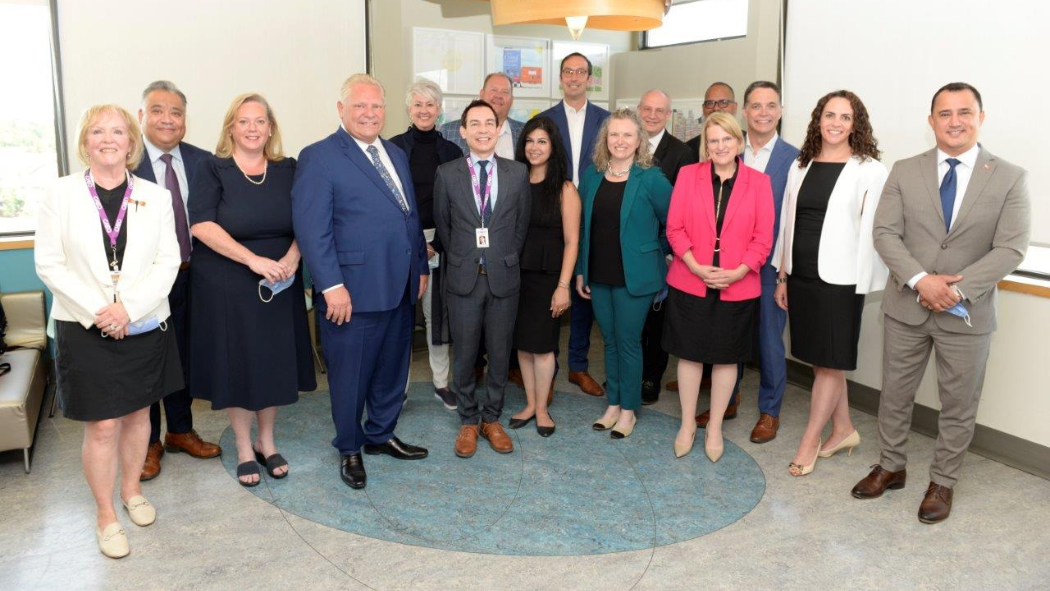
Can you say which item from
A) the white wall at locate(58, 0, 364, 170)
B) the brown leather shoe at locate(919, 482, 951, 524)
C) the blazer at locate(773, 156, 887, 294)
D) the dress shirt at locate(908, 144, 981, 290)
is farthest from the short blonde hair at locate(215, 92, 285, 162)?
the brown leather shoe at locate(919, 482, 951, 524)

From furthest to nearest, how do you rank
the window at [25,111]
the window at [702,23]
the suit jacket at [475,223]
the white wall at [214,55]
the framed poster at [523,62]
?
the framed poster at [523,62] < the window at [702,23] < the white wall at [214,55] < the window at [25,111] < the suit jacket at [475,223]

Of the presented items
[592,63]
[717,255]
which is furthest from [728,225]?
[592,63]

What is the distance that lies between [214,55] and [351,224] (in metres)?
2.37

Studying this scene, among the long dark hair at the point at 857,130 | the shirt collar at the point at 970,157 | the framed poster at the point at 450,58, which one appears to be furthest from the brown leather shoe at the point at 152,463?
the shirt collar at the point at 970,157

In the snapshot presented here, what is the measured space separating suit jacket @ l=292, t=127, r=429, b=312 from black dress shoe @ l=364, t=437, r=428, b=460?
32.6 inches

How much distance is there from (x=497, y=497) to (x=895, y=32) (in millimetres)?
3296

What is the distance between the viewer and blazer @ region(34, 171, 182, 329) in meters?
2.87

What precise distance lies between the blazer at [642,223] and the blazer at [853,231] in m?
0.79

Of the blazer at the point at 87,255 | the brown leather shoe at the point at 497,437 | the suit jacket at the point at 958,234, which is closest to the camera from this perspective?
the blazer at the point at 87,255

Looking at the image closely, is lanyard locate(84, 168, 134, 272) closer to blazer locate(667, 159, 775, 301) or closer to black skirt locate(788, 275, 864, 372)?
blazer locate(667, 159, 775, 301)

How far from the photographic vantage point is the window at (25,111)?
15.2ft

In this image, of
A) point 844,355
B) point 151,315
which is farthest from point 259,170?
point 844,355

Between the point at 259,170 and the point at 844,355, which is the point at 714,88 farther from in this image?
the point at 259,170

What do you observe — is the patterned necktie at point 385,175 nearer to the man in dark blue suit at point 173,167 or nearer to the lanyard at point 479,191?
the lanyard at point 479,191
